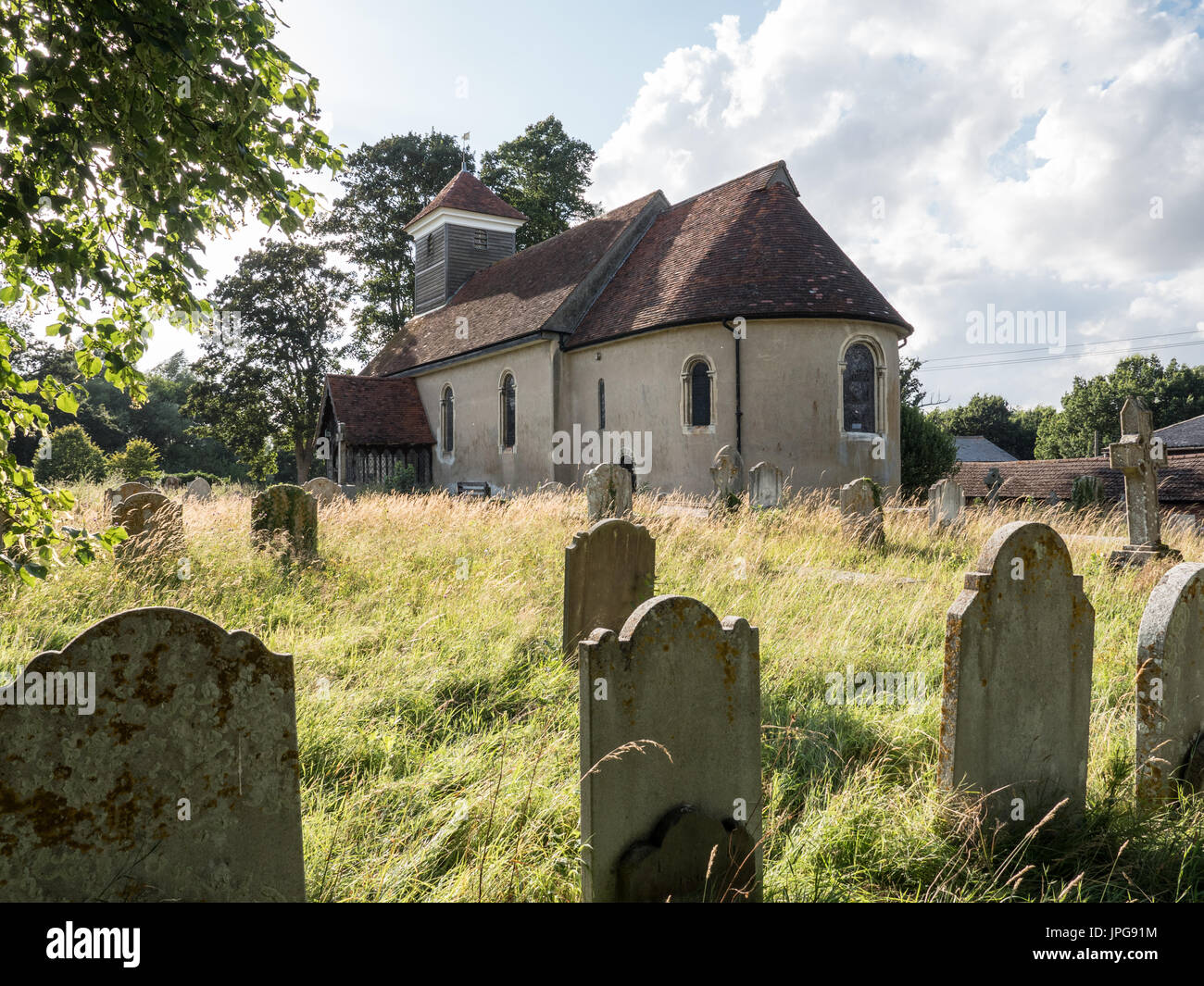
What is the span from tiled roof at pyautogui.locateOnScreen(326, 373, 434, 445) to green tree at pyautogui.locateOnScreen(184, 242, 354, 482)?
27.5 ft

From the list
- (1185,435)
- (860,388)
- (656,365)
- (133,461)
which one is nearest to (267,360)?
(133,461)

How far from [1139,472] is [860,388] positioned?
27.3ft

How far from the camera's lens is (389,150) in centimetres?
3500

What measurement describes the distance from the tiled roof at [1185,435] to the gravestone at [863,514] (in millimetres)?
27981

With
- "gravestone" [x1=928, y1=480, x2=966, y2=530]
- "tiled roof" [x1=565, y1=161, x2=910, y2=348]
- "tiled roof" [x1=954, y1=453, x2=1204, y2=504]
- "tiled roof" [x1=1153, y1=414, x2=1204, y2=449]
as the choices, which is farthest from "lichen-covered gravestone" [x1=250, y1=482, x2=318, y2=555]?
"tiled roof" [x1=1153, y1=414, x2=1204, y2=449]

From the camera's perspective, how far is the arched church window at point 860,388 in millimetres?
17172

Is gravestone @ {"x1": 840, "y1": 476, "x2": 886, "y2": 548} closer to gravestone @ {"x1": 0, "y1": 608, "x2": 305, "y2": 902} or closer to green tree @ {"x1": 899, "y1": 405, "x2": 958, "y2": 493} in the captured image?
gravestone @ {"x1": 0, "y1": 608, "x2": 305, "y2": 902}

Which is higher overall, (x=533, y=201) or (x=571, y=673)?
(x=533, y=201)

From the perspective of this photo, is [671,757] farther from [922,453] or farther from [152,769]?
[922,453]

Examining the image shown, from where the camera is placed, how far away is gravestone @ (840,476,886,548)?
10.2 meters

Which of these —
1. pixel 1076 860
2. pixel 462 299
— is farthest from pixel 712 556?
pixel 462 299

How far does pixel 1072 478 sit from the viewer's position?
3291cm
